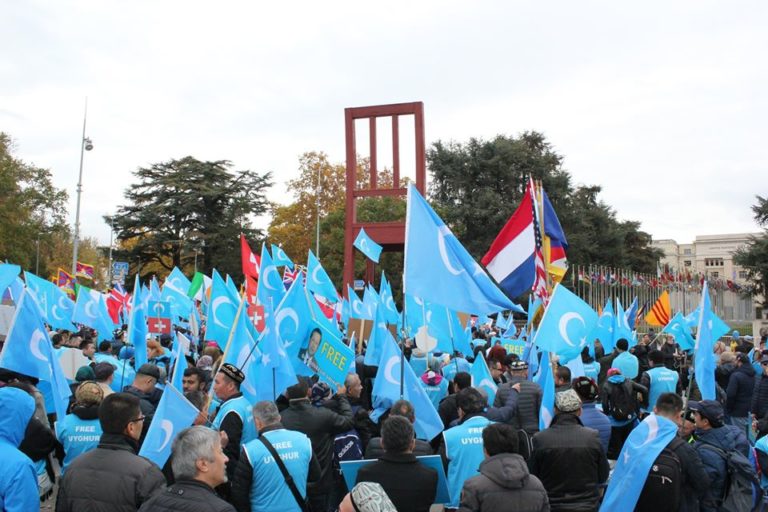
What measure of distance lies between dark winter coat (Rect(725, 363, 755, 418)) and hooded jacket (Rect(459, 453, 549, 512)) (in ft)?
21.2

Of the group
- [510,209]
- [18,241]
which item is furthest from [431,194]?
[18,241]

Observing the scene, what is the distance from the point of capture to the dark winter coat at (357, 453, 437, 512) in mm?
4453

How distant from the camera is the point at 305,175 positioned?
57.3 metres

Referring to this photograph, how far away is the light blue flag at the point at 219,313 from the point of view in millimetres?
10305

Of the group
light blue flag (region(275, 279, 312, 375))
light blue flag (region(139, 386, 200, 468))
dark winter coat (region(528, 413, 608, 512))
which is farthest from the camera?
light blue flag (region(275, 279, 312, 375))

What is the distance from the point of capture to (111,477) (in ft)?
12.6

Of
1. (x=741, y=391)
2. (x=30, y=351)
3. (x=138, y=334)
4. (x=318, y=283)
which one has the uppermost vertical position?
(x=318, y=283)

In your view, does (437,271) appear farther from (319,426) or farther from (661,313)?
(661,313)

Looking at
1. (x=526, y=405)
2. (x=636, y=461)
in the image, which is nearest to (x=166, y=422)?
(x=636, y=461)

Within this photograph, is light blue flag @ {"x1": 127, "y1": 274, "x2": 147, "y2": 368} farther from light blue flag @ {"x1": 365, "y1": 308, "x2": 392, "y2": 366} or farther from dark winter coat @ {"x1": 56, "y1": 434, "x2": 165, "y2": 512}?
dark winter coat @ {"x1": 56, "y1": 434, "x2": 165, "y2": 512}

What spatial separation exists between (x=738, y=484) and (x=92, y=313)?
12.6 m

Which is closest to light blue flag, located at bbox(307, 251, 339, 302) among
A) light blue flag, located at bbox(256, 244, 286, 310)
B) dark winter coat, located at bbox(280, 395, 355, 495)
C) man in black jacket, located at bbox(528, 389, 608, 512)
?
light blue flag, located at bbox(256, 244, 286, 310)

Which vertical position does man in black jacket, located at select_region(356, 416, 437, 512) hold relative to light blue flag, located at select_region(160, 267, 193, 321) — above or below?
below

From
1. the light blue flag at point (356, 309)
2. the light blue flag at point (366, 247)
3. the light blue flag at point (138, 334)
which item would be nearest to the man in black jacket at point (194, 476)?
the light blue flag at point (138, 334)
